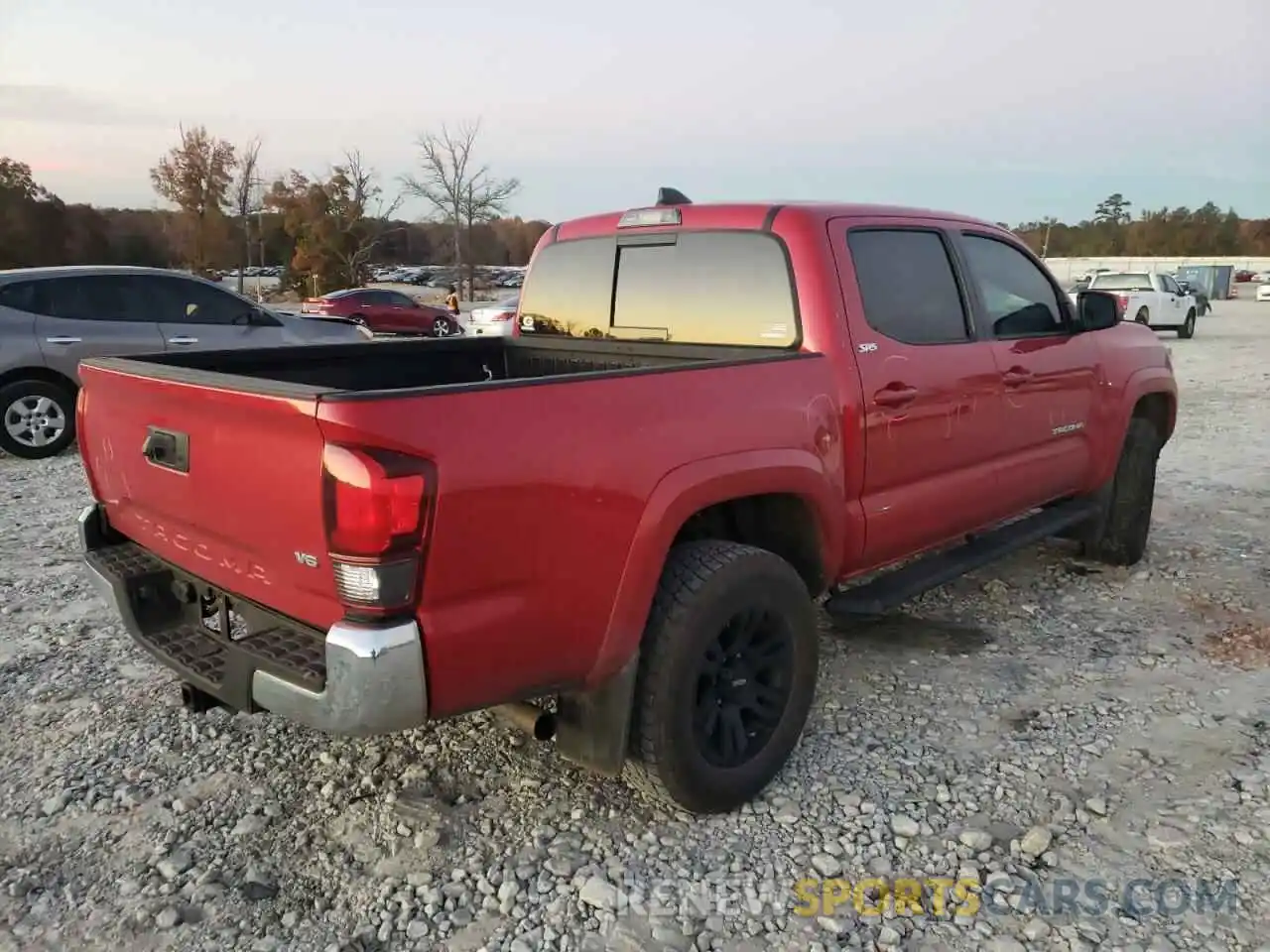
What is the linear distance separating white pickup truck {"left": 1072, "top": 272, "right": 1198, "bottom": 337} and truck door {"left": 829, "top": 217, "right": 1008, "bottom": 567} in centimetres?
2318

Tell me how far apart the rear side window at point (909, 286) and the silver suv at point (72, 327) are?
7.44 metres

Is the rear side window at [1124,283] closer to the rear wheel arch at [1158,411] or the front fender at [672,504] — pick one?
the rear wheel arch at [1158,411]

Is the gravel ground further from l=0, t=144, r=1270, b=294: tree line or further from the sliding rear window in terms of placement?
l=0, t=144, r=1270, b=294: tree line

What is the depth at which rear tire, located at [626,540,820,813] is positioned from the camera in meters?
2.81

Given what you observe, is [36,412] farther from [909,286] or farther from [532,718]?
[909,286]

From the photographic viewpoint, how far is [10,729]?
3619mm

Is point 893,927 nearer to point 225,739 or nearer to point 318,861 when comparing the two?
point 318,861

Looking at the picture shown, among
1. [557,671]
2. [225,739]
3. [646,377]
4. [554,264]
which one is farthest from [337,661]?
[554,264]

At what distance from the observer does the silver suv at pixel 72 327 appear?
28.2 feet

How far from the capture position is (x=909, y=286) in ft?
12.7

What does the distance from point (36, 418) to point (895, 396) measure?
8.18 meters

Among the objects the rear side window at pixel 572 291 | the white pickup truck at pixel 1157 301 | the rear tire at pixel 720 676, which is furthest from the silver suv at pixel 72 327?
the white pickup truck at pixel 1157 301

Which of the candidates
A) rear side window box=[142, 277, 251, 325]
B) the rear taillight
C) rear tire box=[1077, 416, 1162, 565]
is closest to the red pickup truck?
the rear taillight

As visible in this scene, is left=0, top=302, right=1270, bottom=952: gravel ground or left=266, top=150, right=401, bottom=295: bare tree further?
left=266, top=150, right=401, bottom=295: bare tree
